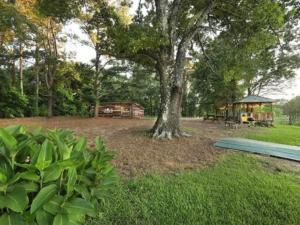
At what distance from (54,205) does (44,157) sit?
0.34 metres

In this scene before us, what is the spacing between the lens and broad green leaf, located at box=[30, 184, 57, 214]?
1.28m

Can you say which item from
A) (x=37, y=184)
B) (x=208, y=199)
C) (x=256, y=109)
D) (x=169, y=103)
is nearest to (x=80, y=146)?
(x=37, y=184)

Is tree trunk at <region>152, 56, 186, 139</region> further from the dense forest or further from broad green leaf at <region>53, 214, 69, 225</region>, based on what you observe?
broad green leaf at <region>53, 214, 69, 225</region>

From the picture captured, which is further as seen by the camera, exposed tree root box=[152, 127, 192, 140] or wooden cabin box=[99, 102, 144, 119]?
wooden cabin box=[99, 102, 144, 119]

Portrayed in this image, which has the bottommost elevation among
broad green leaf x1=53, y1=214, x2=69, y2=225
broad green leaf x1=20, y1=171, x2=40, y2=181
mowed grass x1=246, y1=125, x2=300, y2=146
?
mowed grass x1=246, y1=125, x2=300, y2=146

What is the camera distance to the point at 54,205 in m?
1.38

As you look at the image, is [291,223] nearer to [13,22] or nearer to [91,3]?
[91,3]

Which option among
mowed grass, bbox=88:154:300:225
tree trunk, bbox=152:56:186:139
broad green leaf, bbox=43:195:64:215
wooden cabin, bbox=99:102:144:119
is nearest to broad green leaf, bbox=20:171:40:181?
broad green leaf, bbox=43:195:64:215

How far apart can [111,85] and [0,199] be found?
16.1m

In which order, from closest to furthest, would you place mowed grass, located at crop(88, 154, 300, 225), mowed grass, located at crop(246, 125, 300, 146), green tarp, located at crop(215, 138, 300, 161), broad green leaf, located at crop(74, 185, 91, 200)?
1. broad green leaf, located at crop(74, 185, 91, 200)
2. mowed grass, located at crop(88, 154, 300, 225)
3. green tarp, located at crop(215, 138, 300, 161)
4. mowed grass, located at crop(246, 125, 300, 146)

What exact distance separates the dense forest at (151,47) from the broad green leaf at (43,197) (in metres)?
5.18

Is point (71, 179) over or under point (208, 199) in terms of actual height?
over

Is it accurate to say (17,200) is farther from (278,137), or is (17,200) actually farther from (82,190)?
(278,137)

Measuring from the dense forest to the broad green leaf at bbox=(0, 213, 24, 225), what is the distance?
5.33 metres
